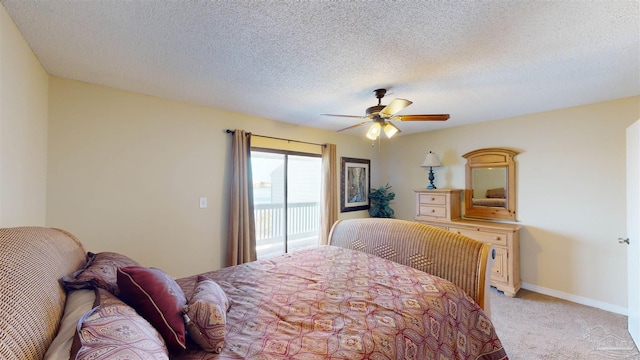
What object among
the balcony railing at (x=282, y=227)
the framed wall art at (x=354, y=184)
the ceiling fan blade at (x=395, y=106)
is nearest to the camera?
the ceiling fan blade at (x=395, y=106)

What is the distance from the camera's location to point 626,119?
285 cm

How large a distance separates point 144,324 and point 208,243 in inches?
93.9

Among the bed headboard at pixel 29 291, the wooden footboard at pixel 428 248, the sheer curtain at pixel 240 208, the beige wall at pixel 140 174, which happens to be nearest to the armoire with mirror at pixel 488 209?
the wooden footboard at pixel 428 248

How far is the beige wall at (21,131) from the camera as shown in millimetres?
1511

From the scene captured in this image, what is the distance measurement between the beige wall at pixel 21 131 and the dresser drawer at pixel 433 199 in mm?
4627

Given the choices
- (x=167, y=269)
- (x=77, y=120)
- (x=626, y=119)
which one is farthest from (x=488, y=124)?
(x=77, y=120)

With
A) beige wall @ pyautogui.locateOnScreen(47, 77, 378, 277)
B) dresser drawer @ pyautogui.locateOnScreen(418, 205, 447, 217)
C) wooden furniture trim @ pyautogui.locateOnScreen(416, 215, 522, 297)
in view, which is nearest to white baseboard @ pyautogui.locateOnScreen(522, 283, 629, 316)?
wooden furniture trim @ pyautogui.locateOnScreen(416, 215, 522, 297)

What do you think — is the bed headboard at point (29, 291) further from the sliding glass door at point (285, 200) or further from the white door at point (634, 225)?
the white door at point (634, 225)

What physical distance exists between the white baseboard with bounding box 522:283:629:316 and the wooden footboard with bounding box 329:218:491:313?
2.29 meters

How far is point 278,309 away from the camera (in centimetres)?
147

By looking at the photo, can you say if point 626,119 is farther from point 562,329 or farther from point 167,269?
point 167,269

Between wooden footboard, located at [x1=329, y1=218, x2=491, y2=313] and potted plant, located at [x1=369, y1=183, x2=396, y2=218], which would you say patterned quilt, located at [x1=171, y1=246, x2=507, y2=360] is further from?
potted plant, located at [x1=369, y1=183, x2=396, y2=218]

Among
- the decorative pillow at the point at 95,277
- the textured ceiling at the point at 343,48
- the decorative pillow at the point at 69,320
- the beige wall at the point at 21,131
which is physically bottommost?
the decorative pillow at the point at 69,320

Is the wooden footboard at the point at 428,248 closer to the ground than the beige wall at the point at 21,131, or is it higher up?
closer to the ground
